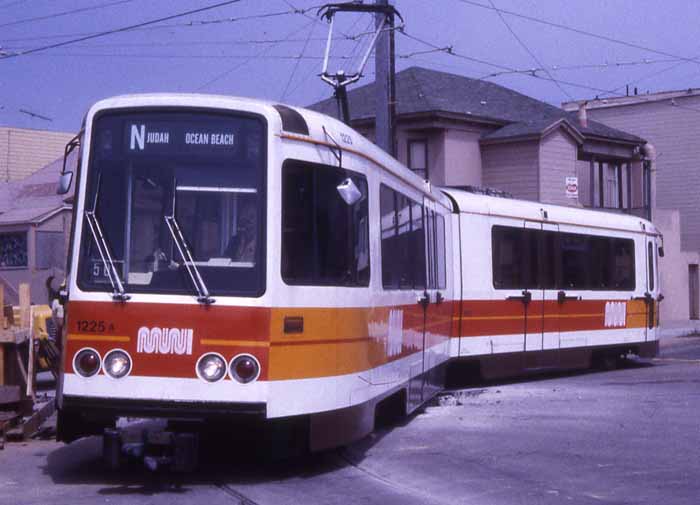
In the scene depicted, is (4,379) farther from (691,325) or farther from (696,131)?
(696,131)

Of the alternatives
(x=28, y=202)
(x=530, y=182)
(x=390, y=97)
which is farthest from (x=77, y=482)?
(x=530, y=182)

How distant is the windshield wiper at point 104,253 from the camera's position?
894 centimetres

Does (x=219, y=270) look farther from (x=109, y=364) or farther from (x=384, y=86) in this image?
(x=384, y=86)

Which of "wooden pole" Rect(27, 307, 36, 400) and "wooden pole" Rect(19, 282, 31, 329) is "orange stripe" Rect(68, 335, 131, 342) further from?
"wooden pole" Rect(19, 282, 31, 329)

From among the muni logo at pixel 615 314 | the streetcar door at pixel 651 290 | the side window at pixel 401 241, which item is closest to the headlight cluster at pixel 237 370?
the side window at pixel 401 241

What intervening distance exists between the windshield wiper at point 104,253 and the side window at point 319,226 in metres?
1.27

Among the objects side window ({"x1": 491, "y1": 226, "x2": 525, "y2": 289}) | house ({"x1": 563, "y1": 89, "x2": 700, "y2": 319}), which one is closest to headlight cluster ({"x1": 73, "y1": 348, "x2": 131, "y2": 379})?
side window ({"x1": 491, "y1": 226, "x2": 525, "y2": 289})

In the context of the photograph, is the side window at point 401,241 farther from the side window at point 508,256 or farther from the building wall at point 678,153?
the building wall at point 678,153

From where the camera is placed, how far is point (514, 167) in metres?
38.2

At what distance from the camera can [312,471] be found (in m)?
9.98

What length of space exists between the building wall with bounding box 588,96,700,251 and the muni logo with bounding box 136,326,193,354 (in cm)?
4221

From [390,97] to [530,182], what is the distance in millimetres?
15283

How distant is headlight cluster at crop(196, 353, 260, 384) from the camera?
28.7ft

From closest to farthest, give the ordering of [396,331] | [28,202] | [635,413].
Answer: [396,331] < [635,413] < [28,202]
